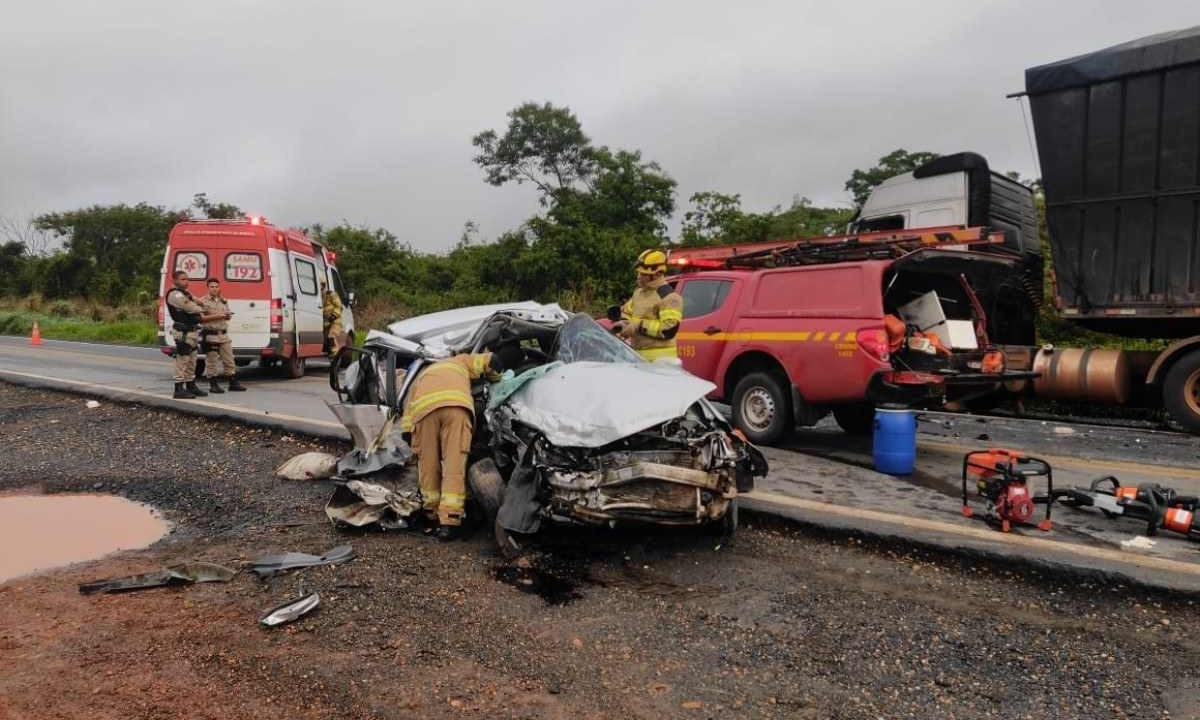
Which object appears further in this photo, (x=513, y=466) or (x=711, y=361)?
(x=711, y=361)

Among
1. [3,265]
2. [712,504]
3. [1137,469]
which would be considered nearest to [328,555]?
[712,504]

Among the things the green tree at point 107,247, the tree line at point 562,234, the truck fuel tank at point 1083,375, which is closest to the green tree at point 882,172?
the tree line at point 562,234

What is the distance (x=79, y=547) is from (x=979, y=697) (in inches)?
190

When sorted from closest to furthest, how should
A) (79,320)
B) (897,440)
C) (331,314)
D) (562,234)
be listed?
(897,440), (331,314), (562,234), (79,320)

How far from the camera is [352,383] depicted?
246 inches

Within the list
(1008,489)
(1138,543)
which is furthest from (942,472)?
(1138,543)

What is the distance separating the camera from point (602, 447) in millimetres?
4113

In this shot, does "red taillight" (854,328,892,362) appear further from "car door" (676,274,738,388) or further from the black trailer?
the black trailer

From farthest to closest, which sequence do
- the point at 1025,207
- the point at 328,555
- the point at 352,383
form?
the point at 1025,207, the point at 352,383, the point at 328,555

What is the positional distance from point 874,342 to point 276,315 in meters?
9.17

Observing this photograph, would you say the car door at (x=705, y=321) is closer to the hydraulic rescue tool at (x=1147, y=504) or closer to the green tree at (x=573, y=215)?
the hydraulic rescue tool at (x=1147, y=504)

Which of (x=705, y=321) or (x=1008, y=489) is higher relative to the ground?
(x=705, y=321)

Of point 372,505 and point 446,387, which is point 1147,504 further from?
point 372,505

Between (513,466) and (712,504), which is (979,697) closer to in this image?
(712,504)
